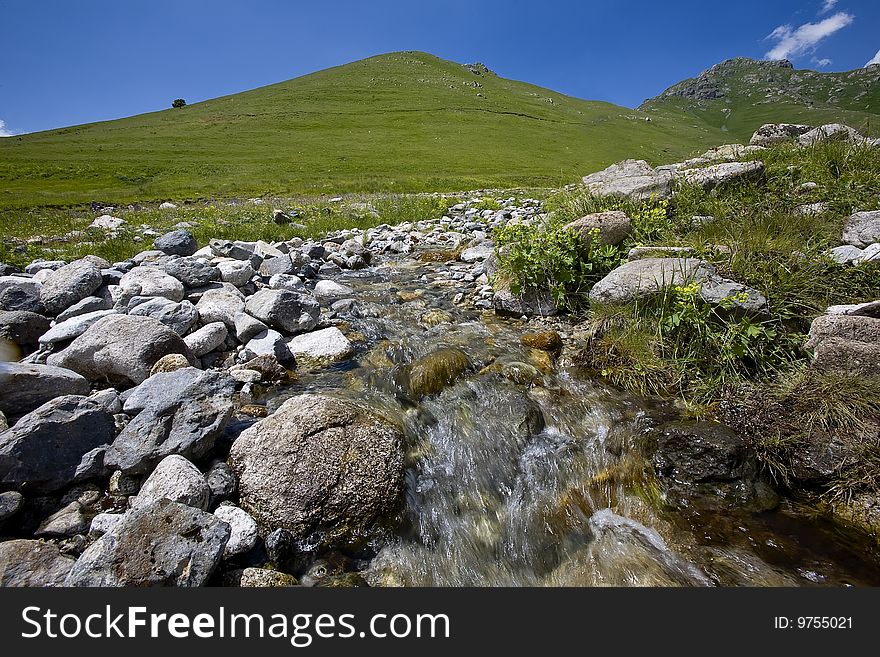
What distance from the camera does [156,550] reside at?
2777 mm

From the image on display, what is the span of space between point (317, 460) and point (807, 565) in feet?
14.5

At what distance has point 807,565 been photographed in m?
3.36

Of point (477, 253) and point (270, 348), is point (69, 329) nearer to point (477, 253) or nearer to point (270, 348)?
point (270, 348)

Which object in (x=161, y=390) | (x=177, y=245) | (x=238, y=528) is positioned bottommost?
(x=238, y=528)

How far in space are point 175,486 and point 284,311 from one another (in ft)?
13.5

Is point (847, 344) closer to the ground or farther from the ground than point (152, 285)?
closer to the ground

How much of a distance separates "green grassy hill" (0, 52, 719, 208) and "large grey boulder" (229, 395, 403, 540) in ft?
108

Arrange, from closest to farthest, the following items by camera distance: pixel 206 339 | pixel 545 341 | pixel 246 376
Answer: pixel 246 376 → pixel 206 339 → pixel 545 341

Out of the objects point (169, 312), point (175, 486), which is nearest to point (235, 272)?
point (169, 312)

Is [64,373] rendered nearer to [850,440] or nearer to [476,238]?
[850,440]

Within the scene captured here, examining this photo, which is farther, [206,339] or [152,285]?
[152,285]

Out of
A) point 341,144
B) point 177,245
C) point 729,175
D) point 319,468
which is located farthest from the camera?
point 341,144

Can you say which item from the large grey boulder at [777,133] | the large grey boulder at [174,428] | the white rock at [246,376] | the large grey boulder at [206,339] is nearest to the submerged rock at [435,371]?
the white rock at [246,376]

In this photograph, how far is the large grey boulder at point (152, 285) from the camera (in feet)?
23.2
